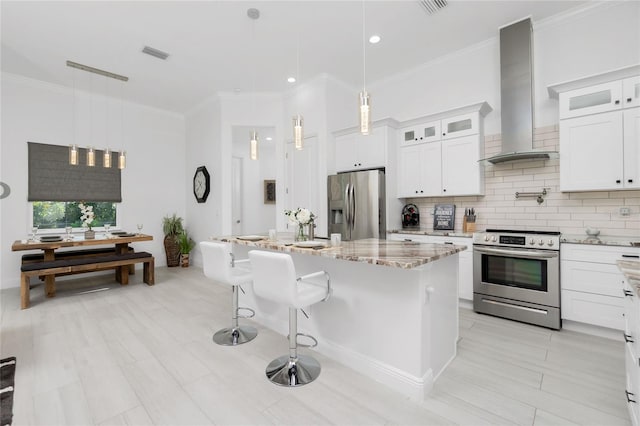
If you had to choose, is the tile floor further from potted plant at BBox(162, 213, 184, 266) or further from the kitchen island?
potted plant at BBox(162, 213, 184, 266)

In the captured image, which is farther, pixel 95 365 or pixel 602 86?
pixel 602 86

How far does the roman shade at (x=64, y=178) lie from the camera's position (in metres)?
4.80

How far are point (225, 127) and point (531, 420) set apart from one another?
5516 millimetres

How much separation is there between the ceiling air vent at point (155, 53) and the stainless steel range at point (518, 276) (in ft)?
15.5

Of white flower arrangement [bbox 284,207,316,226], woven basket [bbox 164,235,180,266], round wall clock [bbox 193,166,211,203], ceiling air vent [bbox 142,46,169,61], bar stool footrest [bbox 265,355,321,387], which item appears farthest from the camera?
woven basket [bbox 164,235,180,266]

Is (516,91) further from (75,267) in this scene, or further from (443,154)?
(75,267)

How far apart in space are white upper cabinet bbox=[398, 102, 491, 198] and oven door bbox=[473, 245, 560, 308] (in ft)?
2.90

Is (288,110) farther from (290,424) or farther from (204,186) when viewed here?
(290,424)

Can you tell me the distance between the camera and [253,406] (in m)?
1.82

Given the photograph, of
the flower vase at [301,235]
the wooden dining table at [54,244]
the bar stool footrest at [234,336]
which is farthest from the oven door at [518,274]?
the wooden dining table at [54,244]

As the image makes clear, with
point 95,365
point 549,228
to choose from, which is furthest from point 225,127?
point 549,228

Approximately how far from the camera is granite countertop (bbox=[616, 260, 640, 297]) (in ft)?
3.95

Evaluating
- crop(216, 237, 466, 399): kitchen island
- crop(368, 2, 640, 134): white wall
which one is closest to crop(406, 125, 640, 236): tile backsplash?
crop(368, 2, 640, 134): white wall

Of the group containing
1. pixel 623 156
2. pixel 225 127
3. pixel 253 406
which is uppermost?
pixel 225 127
